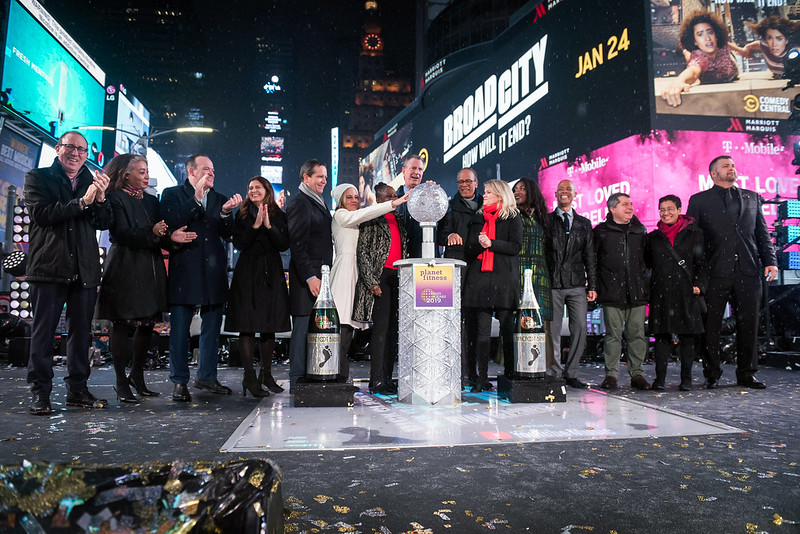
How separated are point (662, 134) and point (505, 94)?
8.54 metres

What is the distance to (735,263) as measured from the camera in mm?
5199

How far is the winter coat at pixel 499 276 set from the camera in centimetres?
471

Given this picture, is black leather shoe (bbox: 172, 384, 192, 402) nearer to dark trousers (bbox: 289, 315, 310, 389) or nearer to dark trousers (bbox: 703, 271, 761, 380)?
dark trousers (bbox: 289, 315, 310, 389)

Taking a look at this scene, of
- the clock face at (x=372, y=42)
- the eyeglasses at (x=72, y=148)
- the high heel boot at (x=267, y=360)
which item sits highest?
the clock face at (x=372, y=42)

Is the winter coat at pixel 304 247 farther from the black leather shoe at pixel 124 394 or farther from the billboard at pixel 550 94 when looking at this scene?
the billboard at pixel 550 94

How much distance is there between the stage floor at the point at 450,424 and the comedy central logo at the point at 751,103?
446 inches

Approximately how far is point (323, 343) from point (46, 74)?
24.4 metres

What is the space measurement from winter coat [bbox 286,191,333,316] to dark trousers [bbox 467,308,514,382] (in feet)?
4.56

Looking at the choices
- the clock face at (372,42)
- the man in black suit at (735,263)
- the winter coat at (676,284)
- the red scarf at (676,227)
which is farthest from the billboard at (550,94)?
the clock face at (372,42)

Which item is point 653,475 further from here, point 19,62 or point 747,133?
point 19,62

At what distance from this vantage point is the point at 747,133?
12.7 metres

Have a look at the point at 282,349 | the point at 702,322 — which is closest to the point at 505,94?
the point at 282,349

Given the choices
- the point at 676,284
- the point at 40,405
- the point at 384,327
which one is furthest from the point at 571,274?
the point at 40,405

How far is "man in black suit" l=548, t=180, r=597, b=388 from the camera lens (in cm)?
536
